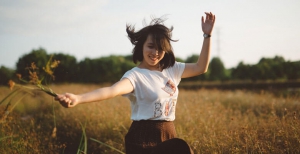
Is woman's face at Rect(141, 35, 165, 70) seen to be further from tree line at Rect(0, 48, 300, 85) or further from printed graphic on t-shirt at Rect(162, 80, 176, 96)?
tree line at Rect(0, 48, 300, 85)

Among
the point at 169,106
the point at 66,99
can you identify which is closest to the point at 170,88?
the point at 169,106

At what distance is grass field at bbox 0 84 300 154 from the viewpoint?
11.2ft

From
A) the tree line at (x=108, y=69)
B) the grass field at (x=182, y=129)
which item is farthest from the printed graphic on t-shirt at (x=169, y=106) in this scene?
the tree line at (x=108, y=69)

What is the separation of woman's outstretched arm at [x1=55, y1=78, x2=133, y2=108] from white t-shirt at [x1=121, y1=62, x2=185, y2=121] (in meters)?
0.08

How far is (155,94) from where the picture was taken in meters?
2.24

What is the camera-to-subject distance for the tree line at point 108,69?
24.0ft

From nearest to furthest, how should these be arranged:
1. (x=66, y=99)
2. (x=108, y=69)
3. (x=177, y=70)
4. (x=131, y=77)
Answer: (x=66, y=99), (x=131, y=77), (x=177, y=70), (x=108, y=69)

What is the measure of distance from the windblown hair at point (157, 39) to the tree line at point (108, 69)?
1260 millimetres

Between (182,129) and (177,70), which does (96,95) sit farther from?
(182,129)

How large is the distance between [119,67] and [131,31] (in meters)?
26.0

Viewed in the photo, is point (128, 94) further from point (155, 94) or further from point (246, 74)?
point (246, 74)

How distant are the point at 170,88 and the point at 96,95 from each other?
2.35ft

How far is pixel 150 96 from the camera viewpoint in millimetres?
2236

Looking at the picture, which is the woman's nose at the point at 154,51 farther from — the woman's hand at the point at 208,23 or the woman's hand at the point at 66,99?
the woman's hand at the point at 66,99
